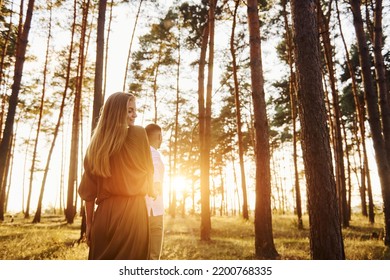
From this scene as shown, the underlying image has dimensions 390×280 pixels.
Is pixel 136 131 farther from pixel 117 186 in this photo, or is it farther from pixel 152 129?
pixel 152 129

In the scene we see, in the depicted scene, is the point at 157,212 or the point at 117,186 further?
the point at 157,212

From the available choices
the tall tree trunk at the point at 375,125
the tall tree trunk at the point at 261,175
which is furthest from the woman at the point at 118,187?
the tall tree trunk at the point at 375,125

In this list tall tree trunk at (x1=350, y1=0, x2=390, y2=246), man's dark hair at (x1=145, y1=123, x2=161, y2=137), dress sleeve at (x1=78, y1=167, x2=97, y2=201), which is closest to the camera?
dress sleeve at (x1=78, y1=167, x2=97, y2=201)

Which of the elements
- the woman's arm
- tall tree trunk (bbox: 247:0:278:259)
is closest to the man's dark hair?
the woman's arm

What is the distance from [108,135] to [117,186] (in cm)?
38

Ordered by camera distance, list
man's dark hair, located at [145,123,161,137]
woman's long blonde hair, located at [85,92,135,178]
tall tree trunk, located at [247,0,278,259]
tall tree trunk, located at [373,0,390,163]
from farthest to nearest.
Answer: tall tree trunk, located at [373,0,390,163] → tall tree trunk, located at [247,0,278,259] → man's dark hair, located at [145,123,161,137] → woman's long blonde hair, located at [85,92,135,178]

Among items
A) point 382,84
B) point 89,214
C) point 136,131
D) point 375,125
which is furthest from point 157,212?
point 382,84

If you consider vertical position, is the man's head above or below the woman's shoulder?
above

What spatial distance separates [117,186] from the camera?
2.13 m

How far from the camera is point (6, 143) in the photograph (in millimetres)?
8078

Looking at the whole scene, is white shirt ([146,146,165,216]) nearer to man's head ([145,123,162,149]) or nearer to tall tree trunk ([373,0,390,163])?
man's head ([145,123,162,149])

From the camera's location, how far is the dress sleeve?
2199mm
